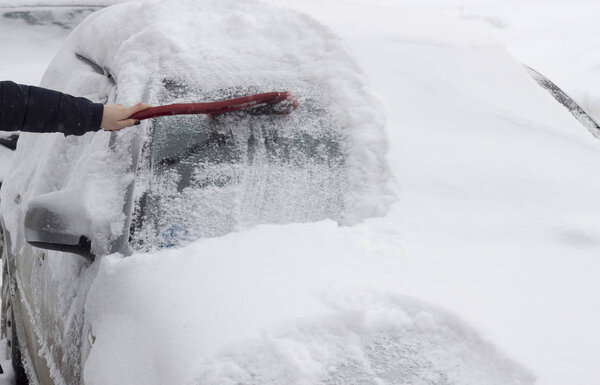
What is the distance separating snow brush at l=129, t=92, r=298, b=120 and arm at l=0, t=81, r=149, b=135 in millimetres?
38

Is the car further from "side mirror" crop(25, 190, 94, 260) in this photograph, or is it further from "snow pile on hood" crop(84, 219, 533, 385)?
"snow pile on hood" crop(84, 219, 533, 385)

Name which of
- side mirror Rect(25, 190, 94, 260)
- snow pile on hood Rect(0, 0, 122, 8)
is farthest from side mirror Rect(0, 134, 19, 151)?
side mirror Rect(25, 190, 94, 260)

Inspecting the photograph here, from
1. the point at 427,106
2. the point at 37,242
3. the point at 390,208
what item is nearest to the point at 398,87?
the point at 427,106

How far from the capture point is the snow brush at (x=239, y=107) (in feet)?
5.76

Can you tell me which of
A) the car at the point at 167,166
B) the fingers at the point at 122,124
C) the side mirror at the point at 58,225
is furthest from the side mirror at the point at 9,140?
the side mirror at the point at 58,225

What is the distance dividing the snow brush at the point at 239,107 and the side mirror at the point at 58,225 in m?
0.32

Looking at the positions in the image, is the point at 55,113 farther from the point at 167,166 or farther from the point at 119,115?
the point at 167,166

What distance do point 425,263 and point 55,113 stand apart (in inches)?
41.7

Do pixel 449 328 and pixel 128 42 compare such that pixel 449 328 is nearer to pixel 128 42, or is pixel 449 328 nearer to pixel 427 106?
pixel 427 106

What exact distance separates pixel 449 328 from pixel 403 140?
2.32ft

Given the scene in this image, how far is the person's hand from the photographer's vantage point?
67.6 inches

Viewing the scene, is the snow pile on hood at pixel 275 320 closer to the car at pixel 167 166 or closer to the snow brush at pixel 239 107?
the car at pixel 167 166

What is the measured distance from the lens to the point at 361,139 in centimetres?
179

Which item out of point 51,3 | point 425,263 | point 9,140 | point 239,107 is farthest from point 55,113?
point 51,3
